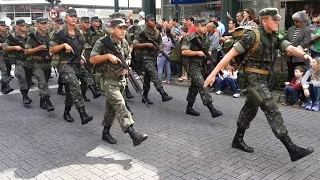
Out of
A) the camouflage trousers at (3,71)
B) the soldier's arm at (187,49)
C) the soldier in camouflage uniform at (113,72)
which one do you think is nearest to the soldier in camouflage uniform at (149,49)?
the soldier's arm at (187,49)

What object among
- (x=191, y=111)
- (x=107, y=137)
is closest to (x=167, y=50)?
(x=191, y=111)

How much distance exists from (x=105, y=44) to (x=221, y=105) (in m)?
3.50

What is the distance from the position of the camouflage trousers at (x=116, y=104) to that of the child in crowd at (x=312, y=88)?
3.91m

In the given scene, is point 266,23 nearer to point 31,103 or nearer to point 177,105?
point 177,105

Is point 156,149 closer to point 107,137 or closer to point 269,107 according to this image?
point 107,137

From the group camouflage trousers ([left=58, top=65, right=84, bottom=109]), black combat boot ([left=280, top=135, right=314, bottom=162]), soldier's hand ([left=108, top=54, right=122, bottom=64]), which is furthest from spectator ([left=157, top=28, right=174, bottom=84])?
black combat boot ([left=280, top=135, right=314, bottom=162])

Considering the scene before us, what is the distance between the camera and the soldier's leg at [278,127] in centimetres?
408

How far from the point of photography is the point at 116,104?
4699 mm

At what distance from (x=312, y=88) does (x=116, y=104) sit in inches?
167

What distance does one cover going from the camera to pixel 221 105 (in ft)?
24.5

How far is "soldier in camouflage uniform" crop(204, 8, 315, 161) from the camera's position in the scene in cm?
412

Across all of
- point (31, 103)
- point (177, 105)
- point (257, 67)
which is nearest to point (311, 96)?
point (177, 105)

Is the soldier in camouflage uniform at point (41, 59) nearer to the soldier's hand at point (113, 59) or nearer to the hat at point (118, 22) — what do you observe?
the hat at point (118, 22)

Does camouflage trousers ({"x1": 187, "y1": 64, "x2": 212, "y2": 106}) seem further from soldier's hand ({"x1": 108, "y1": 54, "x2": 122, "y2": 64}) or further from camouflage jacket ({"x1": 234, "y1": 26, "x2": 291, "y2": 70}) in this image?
soldier's hand ({"x1": 108, "y1": 54, "x2": 122, "y2": 64})
